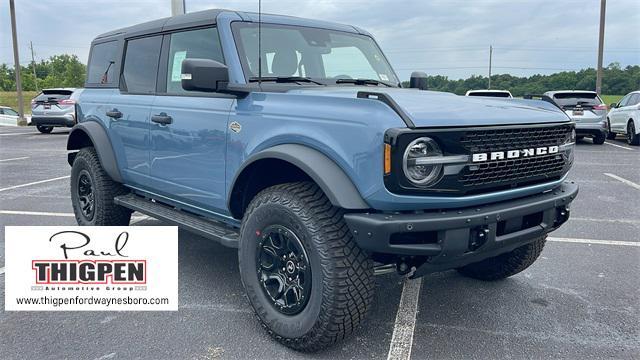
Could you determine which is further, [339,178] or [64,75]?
[64,75]

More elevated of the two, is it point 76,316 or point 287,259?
point 287,259

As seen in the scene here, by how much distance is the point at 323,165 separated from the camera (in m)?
2.77

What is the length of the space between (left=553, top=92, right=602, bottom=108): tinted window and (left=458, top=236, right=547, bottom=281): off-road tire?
1263cm

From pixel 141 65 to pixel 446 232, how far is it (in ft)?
10.7

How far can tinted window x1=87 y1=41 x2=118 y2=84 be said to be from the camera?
200 inches

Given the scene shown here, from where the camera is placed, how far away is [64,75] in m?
93.2

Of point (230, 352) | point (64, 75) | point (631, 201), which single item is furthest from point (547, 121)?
point (64, 75)

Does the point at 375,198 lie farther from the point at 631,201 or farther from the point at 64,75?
the point at 64,75

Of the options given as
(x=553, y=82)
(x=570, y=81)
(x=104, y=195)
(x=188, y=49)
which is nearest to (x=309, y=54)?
(x=188, y=49)

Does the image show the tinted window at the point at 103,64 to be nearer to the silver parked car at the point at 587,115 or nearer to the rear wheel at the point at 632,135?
the silver parked car at the point at 587,115

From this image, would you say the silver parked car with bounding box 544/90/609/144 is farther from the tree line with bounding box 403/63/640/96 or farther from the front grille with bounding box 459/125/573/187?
the front grille with bounding box 459/125/573/187

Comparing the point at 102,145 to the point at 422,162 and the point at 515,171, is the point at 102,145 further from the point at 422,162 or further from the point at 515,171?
the point at 515,171

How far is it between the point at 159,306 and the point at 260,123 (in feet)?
4.71

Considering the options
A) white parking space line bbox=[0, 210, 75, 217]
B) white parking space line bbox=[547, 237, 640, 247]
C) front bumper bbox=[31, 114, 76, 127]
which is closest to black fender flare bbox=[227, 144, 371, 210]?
white parking space line bbox=[547, 237, 640, 247]
